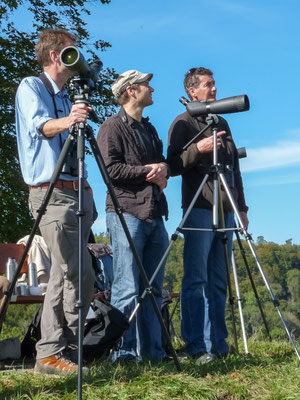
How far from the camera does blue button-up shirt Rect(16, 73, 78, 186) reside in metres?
4.13

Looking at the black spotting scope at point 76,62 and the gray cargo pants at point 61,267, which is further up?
the black spotting scope at point 76,62

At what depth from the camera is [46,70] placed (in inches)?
178

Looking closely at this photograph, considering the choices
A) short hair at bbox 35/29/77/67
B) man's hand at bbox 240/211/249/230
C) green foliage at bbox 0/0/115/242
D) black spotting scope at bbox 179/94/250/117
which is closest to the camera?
short hair at bbox 35/29/77/67

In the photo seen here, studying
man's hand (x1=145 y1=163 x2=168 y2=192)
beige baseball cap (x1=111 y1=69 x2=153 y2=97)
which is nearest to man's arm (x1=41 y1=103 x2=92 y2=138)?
man's hand (x1=145 y1=163 x2=168 y2=192)

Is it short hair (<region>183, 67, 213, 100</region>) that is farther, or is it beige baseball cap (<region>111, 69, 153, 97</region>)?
short hair (<region>183, 67, 213, 100</region>)

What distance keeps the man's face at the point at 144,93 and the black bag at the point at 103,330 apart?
167 cm

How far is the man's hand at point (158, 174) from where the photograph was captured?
16.0ft

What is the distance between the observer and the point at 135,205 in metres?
4.89

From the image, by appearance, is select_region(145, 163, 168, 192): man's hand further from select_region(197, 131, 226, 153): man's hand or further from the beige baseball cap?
the beige baseball cap

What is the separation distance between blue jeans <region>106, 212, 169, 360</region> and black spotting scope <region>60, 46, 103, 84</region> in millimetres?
1410

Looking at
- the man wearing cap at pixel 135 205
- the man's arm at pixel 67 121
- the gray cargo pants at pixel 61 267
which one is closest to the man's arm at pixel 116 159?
the man wearing cap at pixel 135 205

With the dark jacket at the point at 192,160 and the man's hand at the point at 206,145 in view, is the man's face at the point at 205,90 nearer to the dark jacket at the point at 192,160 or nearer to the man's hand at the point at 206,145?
the dark jacket at the point at 192,160

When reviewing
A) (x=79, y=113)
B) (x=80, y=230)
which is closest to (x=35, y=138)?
(x=79, y=113)

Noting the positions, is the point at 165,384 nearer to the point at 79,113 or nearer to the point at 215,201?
the point at 79,113
